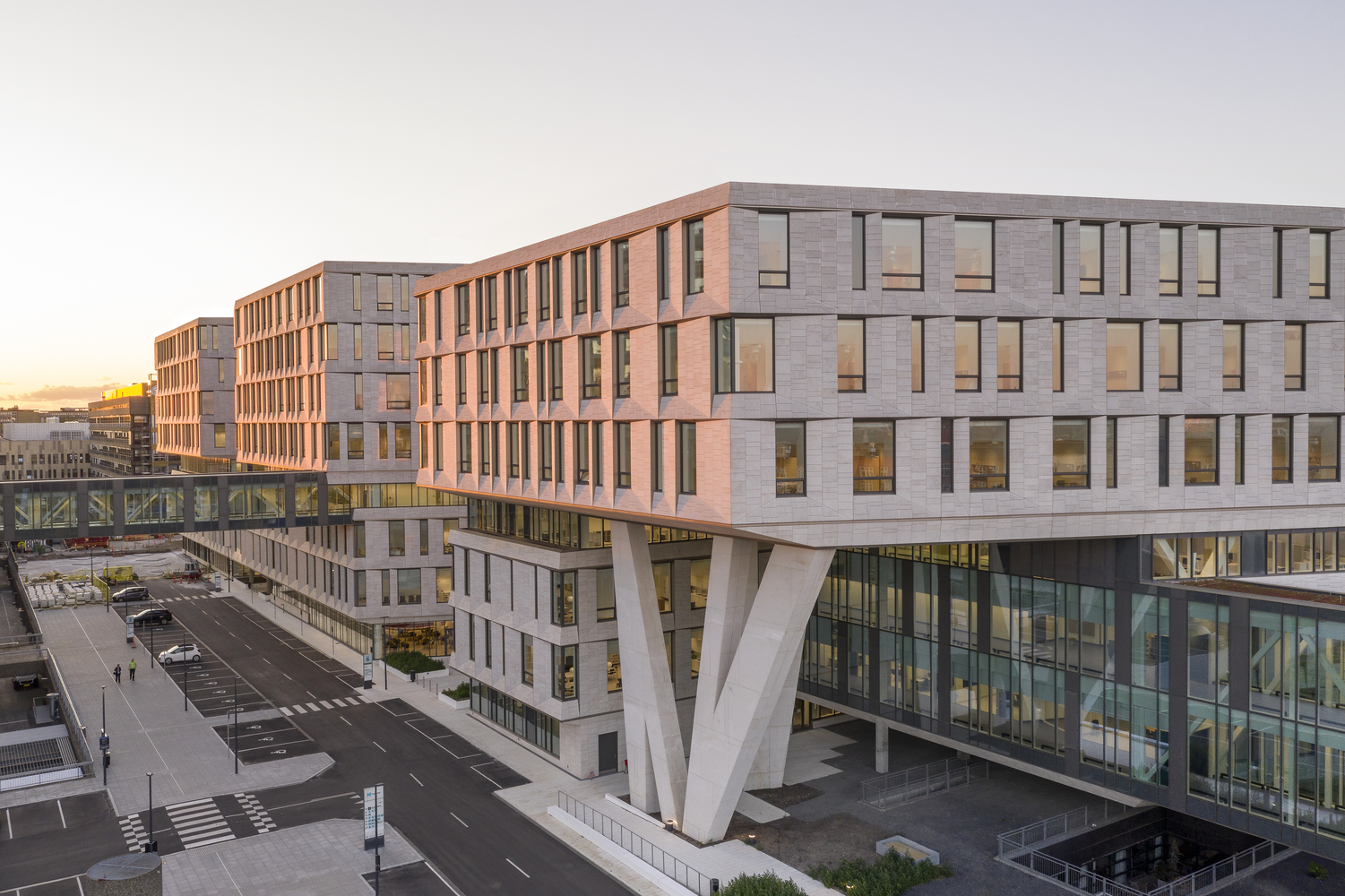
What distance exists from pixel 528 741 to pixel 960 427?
30.6 metres

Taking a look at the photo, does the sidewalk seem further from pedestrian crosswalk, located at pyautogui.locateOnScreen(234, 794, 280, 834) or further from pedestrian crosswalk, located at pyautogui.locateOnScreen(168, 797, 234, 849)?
pedestrian crosswalk, located at pyautogui.locateOnScreen(234, 794, 280, 834)

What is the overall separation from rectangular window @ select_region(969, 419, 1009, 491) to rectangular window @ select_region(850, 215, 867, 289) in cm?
658

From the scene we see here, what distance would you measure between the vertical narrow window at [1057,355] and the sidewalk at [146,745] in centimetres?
3958

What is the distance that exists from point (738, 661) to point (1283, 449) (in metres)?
22.3

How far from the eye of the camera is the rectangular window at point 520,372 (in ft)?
150

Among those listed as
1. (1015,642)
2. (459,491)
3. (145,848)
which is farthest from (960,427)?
(145,848)

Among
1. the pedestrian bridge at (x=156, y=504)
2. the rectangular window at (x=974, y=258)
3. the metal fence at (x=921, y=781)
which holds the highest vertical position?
the rectangular window at (x=974, y=258)


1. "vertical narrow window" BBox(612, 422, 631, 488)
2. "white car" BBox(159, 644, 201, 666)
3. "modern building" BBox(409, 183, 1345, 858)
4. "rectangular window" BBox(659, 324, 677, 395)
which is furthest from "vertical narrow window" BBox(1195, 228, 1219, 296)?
"white car" BBox(159, 644, 201, 666)

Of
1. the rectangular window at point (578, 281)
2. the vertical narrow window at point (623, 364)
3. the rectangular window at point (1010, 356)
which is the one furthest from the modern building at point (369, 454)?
the rectangular window at point (1010, 356)

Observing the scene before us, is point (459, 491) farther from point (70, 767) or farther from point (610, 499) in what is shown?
point (70, 767)

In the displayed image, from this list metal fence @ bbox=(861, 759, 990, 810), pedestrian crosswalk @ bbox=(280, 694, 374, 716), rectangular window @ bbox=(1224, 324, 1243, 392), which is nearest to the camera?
rectangular window @ bbox=(1224, 324, 1243, 392)

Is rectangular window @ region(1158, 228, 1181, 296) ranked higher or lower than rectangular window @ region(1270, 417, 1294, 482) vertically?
higher

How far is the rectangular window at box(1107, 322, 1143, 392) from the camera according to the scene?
117ft

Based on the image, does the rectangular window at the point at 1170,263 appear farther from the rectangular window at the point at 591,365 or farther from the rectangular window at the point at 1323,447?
the rectangular window at the point at 591,365
